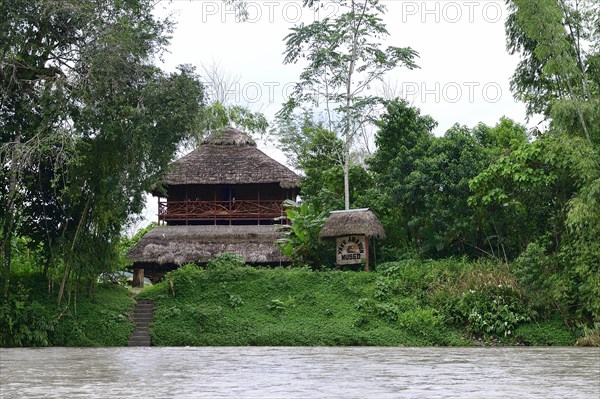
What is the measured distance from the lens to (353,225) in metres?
22.2

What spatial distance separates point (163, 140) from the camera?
18.0 metres

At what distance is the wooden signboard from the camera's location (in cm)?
2241

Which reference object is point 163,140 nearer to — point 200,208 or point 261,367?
point 261,367

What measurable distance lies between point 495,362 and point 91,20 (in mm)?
10661

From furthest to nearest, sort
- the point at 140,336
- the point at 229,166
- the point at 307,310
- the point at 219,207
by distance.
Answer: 1. the point at 219,207
2. the point at 229,166
3. the point at 307,310
4. the point at 140,336

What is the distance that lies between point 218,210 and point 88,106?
11274mm

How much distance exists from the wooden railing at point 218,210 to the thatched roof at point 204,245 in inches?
20.7

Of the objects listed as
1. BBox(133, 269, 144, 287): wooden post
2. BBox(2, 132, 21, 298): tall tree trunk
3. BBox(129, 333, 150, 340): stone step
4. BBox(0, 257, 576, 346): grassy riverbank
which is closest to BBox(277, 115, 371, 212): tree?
BBox(0, 257, 576, 346): grassy riverbank

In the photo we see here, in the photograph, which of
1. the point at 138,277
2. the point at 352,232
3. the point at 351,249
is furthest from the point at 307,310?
the point at 138,277

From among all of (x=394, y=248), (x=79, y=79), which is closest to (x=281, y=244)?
(x=394, y=248)

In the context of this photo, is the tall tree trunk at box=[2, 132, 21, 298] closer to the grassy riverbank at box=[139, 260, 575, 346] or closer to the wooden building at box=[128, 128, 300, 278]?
the grassy riverbank at box=[139, 260, 575, 346]

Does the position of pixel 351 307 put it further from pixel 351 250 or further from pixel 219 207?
pixel 219 207

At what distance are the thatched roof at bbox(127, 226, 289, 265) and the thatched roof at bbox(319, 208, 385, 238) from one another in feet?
12.1

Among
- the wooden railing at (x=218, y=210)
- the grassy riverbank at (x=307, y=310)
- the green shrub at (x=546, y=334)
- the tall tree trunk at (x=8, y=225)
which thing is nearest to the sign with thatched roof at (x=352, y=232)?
the grassy riverbank at (x=307, y=310)
